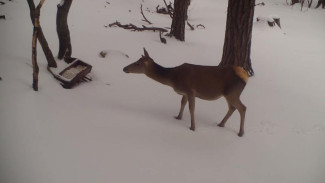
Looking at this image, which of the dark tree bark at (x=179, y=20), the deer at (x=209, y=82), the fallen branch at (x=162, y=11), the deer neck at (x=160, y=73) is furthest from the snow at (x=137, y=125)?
the fallen branch at (x=162, y=11)

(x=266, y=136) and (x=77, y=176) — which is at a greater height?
(x=77, y=176)

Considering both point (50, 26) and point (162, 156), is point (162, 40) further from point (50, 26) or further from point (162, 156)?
point (162, 156)

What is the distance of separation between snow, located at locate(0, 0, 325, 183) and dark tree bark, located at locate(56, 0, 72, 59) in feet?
1.83

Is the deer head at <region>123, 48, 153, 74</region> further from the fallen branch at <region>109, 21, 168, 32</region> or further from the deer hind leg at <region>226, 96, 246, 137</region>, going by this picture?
the fallen branch at <region>109, 21, 168, 32</region>

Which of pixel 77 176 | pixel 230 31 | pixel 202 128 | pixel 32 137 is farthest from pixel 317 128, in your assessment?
pixel 32 137

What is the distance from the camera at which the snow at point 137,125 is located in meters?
4.25

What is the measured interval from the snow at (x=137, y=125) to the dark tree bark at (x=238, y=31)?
0.69 meters

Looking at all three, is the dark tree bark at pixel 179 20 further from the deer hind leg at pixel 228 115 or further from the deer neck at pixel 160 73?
the deer hind leg at pixel 228 115

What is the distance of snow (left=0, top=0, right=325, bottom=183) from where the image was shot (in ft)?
13.9

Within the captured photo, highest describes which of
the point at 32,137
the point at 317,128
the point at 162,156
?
the point at 32,137

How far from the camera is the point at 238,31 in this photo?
7.44 metres

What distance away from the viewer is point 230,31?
7516 mm

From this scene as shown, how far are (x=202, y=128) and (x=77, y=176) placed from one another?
2.33 m

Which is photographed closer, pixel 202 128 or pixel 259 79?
pixel 202 128
